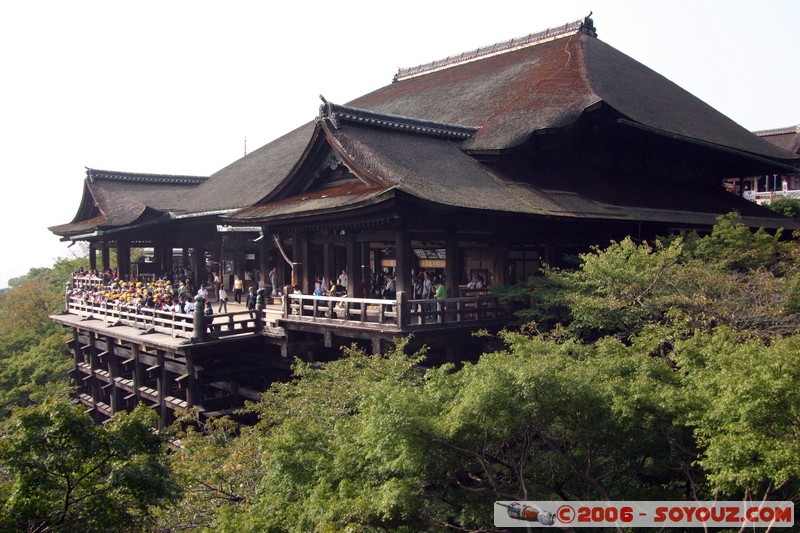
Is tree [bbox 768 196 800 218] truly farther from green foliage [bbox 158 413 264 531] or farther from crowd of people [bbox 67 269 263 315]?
green foliage [bbox 158 413 264 531]

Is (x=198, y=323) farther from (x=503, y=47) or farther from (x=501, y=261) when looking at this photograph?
(x=503, y=47)

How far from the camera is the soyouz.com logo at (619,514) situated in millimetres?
7500

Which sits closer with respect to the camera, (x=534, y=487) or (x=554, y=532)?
(x=554, y=532)

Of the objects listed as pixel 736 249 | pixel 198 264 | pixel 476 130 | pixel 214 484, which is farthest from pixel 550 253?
pixel 198 264

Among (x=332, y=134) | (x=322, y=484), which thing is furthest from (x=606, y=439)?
(x=332, y=134)

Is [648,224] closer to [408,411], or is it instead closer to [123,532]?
[408,411]

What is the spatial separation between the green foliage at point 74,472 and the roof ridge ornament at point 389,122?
1007 cm

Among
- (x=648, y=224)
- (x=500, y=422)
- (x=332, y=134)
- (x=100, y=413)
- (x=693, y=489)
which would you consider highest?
(x=332, y=134)

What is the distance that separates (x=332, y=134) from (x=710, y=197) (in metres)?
16.0

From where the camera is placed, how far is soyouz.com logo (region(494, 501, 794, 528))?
7.50 m

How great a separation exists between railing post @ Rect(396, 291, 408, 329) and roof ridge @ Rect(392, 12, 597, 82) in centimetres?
1839

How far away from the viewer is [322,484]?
8.52 m

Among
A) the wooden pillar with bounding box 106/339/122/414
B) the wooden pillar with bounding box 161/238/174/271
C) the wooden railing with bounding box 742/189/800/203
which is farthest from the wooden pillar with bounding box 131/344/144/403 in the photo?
the wooden railing with bounding box 742/189/800/203

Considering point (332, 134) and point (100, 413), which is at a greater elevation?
point (332, 134)
